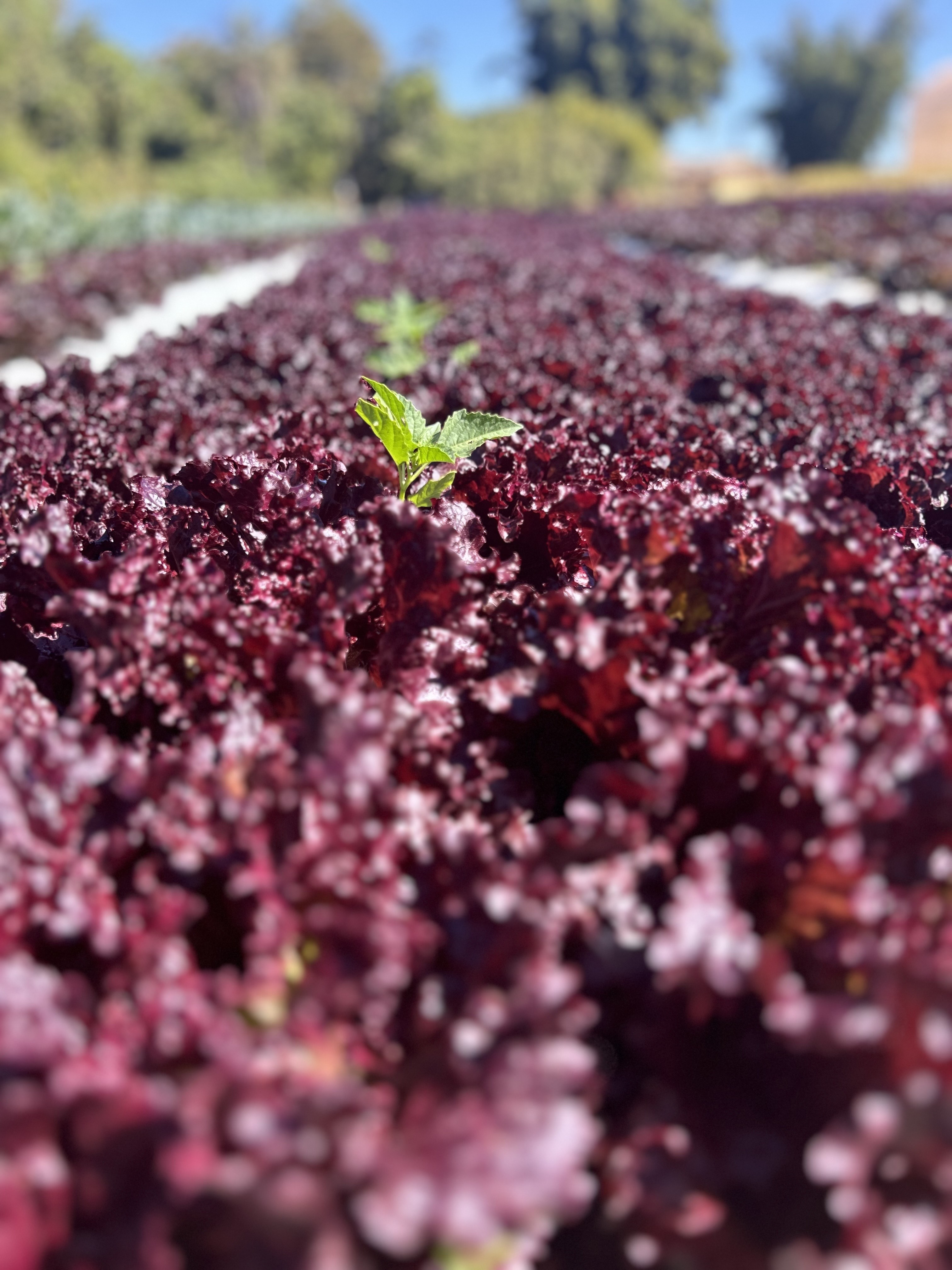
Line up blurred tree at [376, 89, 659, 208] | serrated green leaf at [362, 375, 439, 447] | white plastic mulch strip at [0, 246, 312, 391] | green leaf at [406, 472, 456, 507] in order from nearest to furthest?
serrated green leaf at [362, 375, 439, 447] → green leaf at [406, 472, 456, 507] → white plastic mulch strip at [0, 246, 312, 391] → blurred tree at [376, 89, 659, 208]

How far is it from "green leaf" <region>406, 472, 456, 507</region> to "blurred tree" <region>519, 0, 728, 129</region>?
7171 centimetres

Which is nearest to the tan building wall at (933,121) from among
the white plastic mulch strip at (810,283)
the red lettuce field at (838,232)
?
the red lettuce field at (838,232)

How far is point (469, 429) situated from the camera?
2.22 meters

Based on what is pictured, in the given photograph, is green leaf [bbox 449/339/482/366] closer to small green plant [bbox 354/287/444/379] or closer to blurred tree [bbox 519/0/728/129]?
small green plant [bbox 354/287/444/379]

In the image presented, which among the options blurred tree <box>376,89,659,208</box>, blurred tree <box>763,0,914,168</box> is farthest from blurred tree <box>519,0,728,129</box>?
blurred tree <box>376,89,659,208</box>

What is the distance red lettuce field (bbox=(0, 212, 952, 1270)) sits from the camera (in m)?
0.96

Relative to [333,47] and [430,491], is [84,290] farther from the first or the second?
[333,47]

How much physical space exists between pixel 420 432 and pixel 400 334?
2.58m

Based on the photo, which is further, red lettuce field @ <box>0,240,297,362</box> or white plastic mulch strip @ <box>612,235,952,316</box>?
white plastic mulch strip @ <box>612,235,952,316</box>

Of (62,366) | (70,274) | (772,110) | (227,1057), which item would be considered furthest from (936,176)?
(227,1057)

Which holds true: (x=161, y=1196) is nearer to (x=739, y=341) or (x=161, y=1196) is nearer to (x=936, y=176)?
(x=739, y=341)

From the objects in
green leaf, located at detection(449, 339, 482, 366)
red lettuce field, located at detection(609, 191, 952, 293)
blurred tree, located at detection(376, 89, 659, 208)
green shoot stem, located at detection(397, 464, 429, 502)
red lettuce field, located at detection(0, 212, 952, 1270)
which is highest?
blurred tree, located at detection(376, 89, 659, 208)

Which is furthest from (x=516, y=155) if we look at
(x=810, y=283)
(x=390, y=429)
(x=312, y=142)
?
(x=390, y=429)

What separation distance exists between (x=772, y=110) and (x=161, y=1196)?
241ft
